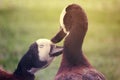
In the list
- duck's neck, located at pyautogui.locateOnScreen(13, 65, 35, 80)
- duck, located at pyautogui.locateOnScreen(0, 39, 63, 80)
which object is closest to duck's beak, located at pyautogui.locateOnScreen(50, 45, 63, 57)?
duck, located at pyautogui.locateOnScreen(0, 39, 63, 80)

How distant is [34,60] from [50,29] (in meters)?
0.16

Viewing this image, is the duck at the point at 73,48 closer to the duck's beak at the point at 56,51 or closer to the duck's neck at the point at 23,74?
the duck's beak at the point at 56,51

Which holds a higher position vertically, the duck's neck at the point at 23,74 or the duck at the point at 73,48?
the duck at the point at 73,48

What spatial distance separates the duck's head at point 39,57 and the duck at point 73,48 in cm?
4

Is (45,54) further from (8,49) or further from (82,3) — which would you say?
(82,3)

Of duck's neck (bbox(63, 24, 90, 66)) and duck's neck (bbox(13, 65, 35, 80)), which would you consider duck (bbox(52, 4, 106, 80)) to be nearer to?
duck's neck (bbox(63, 24, 90, 66))

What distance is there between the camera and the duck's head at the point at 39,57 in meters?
1.36

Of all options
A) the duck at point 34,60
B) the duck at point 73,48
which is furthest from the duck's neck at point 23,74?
the duck at point 73,48

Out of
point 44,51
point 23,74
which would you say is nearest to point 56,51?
point 44,51

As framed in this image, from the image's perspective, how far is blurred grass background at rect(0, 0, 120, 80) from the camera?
1382 mm

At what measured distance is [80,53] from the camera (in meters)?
1.37

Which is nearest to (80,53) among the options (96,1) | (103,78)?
(103,78)

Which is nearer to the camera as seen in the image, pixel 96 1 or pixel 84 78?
pixel 84 78

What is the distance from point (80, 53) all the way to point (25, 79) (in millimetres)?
278
